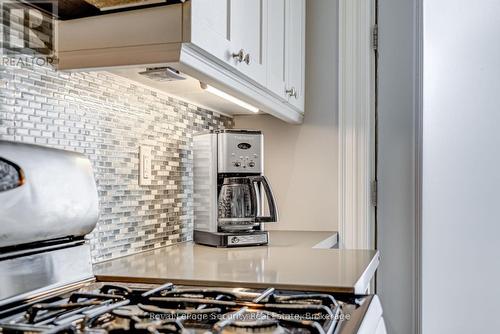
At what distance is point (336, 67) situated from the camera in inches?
86.0

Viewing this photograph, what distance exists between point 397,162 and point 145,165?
41.5 inches

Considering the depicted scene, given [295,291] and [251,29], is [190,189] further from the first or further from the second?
[295,291]

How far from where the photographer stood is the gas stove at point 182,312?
2.51 feet

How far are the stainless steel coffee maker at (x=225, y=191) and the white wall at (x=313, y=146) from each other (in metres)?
0.48

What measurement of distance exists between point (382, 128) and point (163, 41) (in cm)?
125

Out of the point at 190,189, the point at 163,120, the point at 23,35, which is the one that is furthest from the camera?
the point at 190,189

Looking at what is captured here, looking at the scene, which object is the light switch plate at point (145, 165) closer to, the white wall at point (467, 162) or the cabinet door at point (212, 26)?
the cabinet door at point (212, 26)

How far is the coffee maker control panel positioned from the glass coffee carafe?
0.05m

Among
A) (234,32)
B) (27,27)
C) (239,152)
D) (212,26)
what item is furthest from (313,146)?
(27,27)

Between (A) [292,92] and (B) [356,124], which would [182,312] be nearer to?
(A) [292,92]

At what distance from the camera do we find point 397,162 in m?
2.08

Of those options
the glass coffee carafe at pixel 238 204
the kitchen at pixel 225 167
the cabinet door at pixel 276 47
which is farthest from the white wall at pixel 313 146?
the glass coffee carafe at pixel 238 204

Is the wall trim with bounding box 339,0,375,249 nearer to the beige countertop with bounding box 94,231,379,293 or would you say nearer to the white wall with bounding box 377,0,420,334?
the white wall with bounding box 377,0,420,334

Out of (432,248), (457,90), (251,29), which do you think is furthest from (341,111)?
(251,29)
